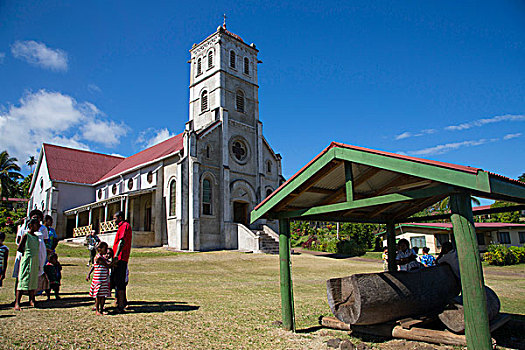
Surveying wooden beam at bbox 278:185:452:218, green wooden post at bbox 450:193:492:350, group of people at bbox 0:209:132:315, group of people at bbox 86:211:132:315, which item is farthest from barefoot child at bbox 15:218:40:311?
green wooden post at bbox 450:193:492:350

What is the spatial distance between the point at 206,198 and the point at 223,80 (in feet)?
33.8

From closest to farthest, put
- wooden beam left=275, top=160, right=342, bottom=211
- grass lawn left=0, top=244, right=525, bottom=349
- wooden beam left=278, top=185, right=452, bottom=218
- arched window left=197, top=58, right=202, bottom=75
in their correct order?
1. wooden beam left=278, top=185, right=452, bottom=218
2. grass lawn left=0, top=244, right=525, bottom=349
3. wooden beam left=275, top=160, right=342, bottom=211
4. arched window left=197, top=58, right=202, bottom=75

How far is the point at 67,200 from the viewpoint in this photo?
37.0 metres

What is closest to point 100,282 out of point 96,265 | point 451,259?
point 96,265

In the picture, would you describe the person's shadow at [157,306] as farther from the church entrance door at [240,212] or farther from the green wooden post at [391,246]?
the church entrance door at [240,212]

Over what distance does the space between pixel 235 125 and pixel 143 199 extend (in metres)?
10.5

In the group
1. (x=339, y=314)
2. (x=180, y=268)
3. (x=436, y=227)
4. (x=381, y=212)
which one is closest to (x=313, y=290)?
(x=381, y=212)

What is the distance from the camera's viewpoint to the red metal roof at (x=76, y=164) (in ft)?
124

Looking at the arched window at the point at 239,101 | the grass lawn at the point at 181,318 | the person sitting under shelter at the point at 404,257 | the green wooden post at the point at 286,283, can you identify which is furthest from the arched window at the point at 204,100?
the green wooden post at the point at 286,283

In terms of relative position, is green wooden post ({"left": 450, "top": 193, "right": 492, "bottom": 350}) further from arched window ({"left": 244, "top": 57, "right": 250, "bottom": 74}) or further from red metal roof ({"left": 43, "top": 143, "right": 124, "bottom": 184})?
red metal roof ({"left": 43, "top": 143, "right": 124, "bottom": 184})

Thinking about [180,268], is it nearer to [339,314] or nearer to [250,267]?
[250,267]

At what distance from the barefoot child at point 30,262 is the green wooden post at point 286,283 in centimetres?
505

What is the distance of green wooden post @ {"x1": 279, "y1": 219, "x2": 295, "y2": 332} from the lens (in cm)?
616

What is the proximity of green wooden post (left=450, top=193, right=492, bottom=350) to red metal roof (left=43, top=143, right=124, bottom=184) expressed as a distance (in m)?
39.2
